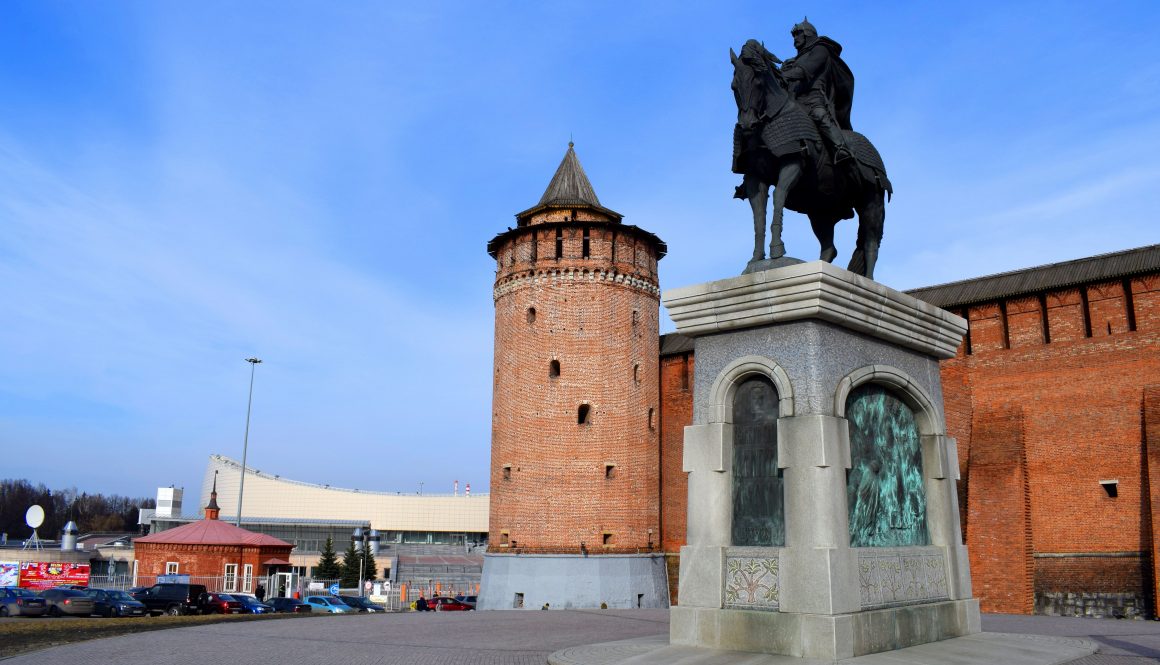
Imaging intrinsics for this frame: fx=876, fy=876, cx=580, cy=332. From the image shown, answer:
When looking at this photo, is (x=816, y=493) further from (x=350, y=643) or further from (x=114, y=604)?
(x=114, y=604)

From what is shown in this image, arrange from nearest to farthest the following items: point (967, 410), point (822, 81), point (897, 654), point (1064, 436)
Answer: point (897, 654) → point (822, 81) → point (1064, 436) → point (967, 410)

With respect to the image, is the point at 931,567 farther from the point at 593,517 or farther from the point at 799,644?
the point at 593,517

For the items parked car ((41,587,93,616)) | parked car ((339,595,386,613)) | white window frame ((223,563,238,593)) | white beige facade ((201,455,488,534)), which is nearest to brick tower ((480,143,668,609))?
parked car ((339,595,386,613))

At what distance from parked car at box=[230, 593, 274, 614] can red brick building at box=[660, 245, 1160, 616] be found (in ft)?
67.8

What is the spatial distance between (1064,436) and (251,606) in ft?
79.1

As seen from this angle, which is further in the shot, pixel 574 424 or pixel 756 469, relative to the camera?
pixel 574 424

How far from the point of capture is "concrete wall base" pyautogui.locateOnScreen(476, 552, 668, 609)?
2889cm

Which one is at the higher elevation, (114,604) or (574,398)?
(574,398)

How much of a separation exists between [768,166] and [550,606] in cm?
2287

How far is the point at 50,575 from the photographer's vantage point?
31875 mm

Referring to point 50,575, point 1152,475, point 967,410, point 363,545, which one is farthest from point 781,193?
point 363,545

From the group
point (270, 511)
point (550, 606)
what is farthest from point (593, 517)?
point (270, 511)

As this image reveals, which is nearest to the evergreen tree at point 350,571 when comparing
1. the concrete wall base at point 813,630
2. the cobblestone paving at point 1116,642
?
the cobblestone paving at point 1116,642

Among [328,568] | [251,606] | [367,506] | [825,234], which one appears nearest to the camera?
[825,234]
